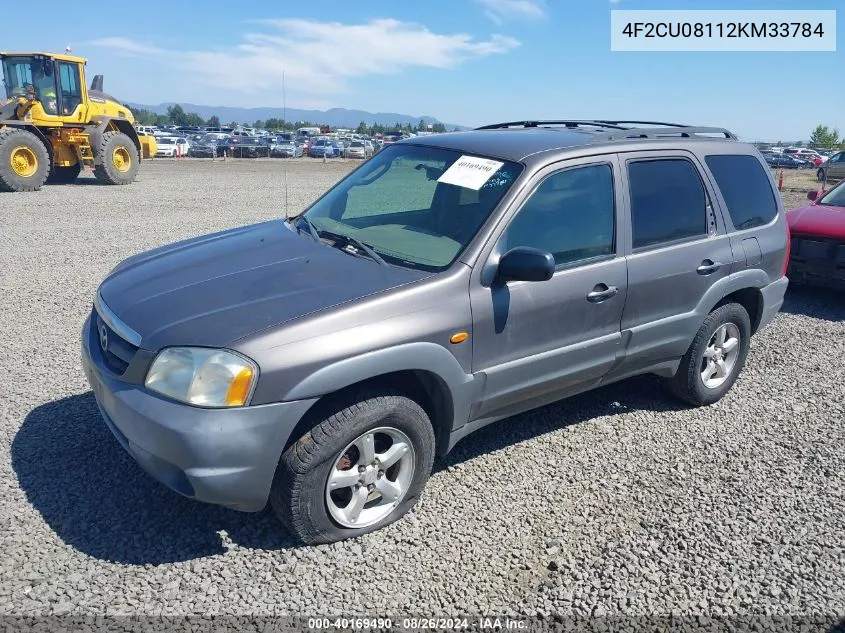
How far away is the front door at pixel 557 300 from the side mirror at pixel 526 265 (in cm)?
11

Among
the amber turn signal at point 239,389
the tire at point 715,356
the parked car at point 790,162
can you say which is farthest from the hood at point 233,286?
the parked car at point 790,162

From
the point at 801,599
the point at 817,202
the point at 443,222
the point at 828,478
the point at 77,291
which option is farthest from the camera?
the point at 817,202

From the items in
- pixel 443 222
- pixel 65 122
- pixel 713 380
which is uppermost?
pixel 65 122

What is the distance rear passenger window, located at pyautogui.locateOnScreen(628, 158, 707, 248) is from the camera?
13.7 feet

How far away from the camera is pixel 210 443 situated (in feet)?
9.14

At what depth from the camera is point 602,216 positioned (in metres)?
4.01

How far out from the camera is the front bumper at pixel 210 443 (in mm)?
2795

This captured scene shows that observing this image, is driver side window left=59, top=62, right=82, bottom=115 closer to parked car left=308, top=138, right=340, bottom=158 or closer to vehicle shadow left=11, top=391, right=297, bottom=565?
vehicle shadow left=11, top=391, right=297, bottom=565

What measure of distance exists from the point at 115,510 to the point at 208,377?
3.61ft

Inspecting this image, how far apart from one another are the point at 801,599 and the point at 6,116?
1886 centimetres

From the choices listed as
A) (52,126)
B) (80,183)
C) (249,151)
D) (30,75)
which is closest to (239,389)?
(52,126)

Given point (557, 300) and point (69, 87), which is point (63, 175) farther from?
point (557, 300)

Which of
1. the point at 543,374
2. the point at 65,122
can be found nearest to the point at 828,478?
the point at 543,374

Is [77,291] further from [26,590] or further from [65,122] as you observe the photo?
[65,122]
